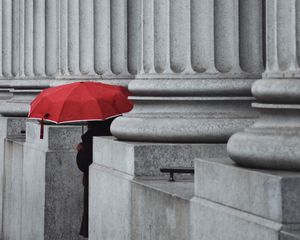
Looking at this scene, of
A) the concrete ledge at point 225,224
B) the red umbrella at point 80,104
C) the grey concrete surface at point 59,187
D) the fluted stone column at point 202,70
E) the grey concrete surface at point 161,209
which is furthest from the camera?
the grey concrete surface at point 59,187

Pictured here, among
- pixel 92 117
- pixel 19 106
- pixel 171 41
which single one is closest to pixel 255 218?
pixel 171 41

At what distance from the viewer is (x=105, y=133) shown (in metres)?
18.0

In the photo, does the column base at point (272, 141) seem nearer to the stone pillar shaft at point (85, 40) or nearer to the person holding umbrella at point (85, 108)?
the person holding umbrella at point (85, 108)

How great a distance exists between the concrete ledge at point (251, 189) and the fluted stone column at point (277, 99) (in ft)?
0.64

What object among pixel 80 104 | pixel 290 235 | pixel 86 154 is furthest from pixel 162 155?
pixel 290 235

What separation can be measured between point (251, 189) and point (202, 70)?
492cm

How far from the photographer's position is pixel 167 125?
14719mm

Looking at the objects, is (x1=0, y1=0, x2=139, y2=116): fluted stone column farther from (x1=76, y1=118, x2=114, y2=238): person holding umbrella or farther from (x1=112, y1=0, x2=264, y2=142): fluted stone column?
(x1=112, y1=0, x2=264, y2=142): fluted stone column

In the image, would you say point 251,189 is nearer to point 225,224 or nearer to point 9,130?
point 225,224

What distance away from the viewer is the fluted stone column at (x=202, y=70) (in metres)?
14.5

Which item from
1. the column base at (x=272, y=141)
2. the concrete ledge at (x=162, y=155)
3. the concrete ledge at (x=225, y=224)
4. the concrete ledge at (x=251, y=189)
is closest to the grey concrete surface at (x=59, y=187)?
the concrete ledge at (x=162, y=155)

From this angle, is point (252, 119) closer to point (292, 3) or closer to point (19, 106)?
point (292, 3)

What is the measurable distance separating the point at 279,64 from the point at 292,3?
64 centimetres

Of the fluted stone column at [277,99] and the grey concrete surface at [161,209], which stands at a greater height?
the fluted stone column at [277,99]
